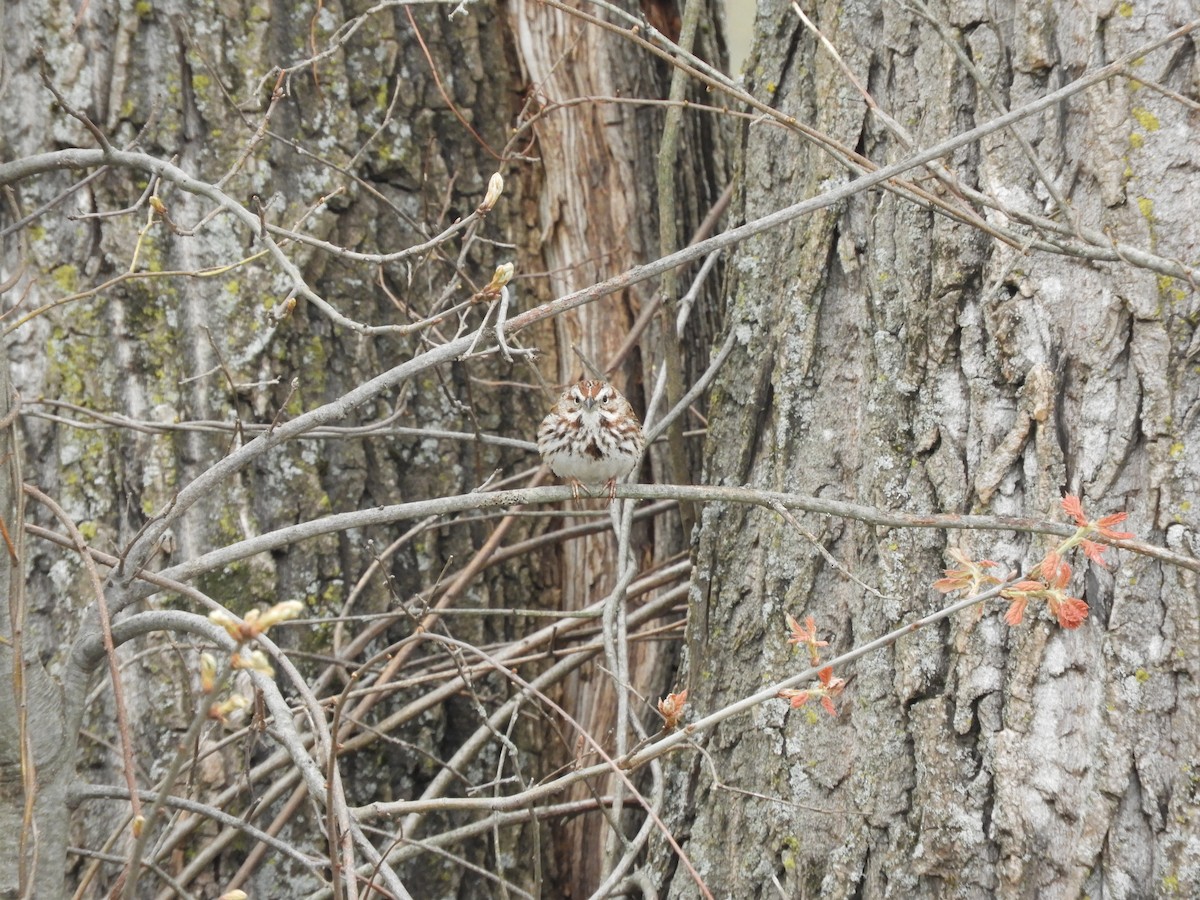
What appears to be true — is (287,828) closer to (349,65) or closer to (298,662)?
(298,662)

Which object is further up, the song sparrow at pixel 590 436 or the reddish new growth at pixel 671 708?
the song sparrow at pixel 590 436

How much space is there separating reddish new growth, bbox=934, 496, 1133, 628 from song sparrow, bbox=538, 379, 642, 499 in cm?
144

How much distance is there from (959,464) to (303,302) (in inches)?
82.3

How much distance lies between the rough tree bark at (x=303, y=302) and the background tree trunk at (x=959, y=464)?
0.74 meters

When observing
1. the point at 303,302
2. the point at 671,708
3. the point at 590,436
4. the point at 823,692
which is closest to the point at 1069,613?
the point at 823,692

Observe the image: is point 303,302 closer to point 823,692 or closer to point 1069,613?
point 823,692

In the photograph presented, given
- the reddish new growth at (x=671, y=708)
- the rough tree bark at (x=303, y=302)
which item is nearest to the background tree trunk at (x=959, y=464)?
the reddish new growth at (x=671, y=708)

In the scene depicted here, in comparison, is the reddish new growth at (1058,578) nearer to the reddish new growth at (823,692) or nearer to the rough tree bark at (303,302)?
the reddish new growth at (823,692)

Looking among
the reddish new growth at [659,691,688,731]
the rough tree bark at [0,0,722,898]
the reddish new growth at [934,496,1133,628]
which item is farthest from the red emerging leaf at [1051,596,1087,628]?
the rough tree bark at [0,0,722,898]

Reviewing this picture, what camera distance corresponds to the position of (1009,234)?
2.52 m

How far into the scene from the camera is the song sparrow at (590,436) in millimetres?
3617

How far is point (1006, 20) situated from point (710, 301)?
5.28ft

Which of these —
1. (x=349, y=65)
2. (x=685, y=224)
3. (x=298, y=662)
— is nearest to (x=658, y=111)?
(x=685, y=224)

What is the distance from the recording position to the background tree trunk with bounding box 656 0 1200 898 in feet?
8.16
